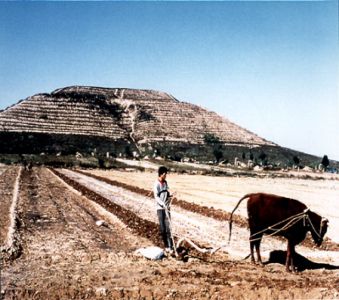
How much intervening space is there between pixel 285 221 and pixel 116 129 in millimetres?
150256

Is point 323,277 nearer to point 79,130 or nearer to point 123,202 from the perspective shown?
point 123,202

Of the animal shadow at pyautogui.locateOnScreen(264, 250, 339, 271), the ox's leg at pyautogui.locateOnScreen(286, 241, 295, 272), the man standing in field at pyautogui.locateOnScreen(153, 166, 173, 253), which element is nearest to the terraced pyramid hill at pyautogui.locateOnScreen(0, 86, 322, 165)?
the man standing in field at pyautogui.locateOnScreen(153, 166, 173, 253)

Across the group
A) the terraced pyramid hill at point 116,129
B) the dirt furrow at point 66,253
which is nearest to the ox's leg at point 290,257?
the dirt furrow at point 66,253

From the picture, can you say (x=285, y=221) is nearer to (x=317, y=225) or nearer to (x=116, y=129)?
(x=317, y=225)

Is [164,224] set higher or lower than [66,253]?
higher

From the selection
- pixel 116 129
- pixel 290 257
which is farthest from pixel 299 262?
pixel 116 129

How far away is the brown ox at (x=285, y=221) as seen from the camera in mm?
11305

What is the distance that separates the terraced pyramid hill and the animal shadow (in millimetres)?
103134

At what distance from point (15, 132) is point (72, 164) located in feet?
190

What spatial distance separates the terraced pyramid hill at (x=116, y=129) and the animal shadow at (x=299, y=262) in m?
103

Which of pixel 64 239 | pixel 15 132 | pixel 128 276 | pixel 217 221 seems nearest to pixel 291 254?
pixel 128 276

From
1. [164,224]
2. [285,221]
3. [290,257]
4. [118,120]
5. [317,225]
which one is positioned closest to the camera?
[290,257]

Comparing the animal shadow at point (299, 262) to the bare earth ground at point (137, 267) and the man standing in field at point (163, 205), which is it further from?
the man standing in field at point (163, 205)

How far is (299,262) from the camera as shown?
12.2 metres
